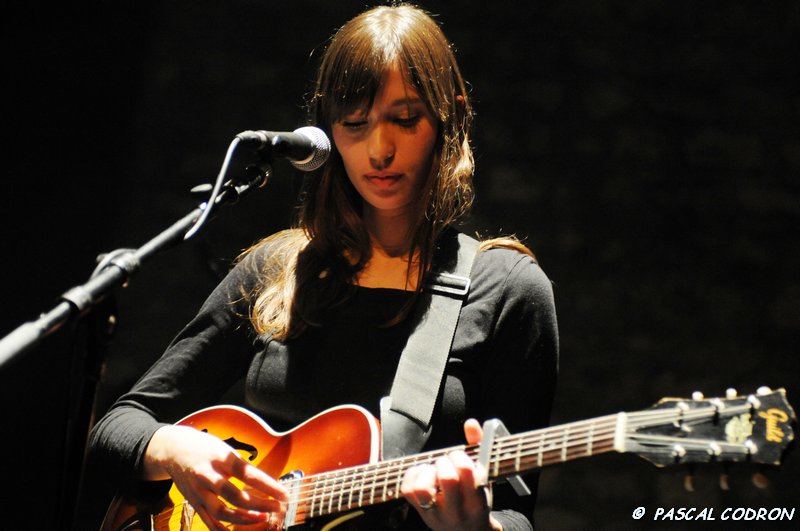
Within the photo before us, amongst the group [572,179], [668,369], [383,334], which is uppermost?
[572,179]

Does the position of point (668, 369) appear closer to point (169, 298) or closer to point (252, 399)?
point (252, 399)

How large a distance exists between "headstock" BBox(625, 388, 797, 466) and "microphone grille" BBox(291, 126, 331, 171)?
804mm

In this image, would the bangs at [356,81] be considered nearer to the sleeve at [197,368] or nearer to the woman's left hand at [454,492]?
the sleeve at [197,368]

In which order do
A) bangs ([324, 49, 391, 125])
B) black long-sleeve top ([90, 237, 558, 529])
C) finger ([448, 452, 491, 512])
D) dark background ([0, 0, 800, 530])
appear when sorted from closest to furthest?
1. finger ([448, 452, 491, 512])
2. black long-sleeve top ([90, 237, 558, 529])
3. bangs ([324, 49, 391, 125])
4. dark background ([0, 0, 800, 530])

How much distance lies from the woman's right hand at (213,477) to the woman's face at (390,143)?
2.22 ft

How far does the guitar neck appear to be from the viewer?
1332 mm

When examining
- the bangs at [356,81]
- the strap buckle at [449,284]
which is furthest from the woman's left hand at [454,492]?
the bangs at [356,81]

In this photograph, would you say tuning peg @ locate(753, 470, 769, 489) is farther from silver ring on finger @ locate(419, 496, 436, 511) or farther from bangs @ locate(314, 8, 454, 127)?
bangs @ locate(314, 8, 454, 127)

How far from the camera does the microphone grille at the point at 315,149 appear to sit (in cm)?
165

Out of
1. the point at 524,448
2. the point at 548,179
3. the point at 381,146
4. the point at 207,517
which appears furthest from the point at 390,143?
the point at 548,179

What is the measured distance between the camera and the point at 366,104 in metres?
1.87

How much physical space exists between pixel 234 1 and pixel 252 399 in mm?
2043

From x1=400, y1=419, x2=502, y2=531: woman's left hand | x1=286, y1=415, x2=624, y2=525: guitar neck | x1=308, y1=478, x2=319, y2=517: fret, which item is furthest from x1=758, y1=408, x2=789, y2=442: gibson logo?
x1=308, y1=478, x2=319, y2=517: fret

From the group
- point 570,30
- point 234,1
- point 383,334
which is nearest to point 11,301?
point 234,1
